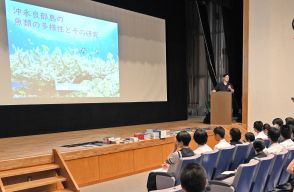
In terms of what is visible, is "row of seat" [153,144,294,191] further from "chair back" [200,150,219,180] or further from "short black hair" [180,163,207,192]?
"short black hair" [180,163,207,192]

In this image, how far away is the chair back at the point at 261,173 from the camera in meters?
2.26

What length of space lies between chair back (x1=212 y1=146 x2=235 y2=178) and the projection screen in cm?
354

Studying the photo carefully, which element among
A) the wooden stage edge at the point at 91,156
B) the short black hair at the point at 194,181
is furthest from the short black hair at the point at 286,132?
the short black hair at the point at 194,181

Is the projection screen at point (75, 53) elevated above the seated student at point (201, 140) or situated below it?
above

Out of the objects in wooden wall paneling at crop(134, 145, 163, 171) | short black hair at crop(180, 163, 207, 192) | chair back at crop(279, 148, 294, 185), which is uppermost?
short black hair at crop(180, 163, 207, 192)

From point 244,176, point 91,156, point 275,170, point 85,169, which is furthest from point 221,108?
point 244,176

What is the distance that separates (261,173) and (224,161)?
0.62 m

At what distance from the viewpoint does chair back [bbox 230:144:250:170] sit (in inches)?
120

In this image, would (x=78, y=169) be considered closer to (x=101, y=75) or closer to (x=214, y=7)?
(x=101, y=75)

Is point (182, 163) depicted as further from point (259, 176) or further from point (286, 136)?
point (286, 136)

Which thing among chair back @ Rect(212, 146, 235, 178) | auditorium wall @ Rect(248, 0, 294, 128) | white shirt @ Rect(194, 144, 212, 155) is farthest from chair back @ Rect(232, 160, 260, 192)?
auditorium wall @ Rect(248, 0, 294, 128)

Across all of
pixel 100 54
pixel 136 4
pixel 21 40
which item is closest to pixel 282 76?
pixel 136 4

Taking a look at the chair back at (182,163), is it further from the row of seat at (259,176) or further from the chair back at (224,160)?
the chair back at (224,160)

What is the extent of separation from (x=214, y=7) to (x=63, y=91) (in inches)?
259
